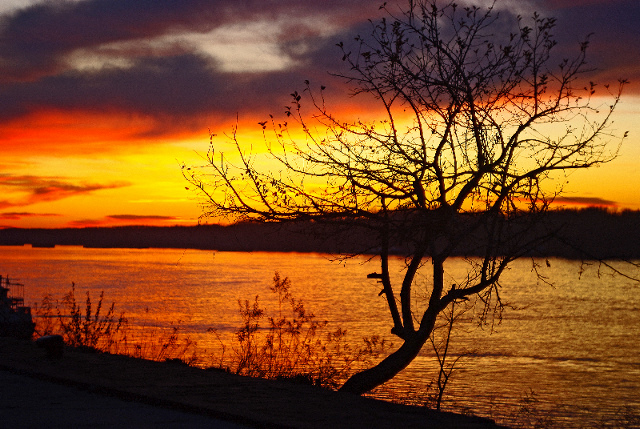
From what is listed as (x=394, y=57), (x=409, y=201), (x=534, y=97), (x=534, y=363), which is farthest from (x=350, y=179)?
(x=534, y=363)

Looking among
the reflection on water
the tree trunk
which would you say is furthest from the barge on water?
the tree trunk

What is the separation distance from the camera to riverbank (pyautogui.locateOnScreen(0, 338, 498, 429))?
23.0ft

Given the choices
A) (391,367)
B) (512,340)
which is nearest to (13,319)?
(512,340)

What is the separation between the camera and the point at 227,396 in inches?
318

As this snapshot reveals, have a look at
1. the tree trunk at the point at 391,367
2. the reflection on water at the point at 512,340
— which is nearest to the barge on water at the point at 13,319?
the reflection on water at the point at 512,340

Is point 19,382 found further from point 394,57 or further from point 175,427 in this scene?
point 394,57

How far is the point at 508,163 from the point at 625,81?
218 cm

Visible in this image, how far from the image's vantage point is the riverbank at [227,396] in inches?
276

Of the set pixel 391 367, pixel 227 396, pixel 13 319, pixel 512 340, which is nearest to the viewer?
pixel 227 396

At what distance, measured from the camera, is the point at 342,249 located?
1148cm

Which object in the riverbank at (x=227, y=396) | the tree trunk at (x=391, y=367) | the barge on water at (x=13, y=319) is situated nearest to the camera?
the riverbank at (x=227, y=396)

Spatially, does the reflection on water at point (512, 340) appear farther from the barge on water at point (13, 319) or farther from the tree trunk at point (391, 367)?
the barge on water at point (13, 319)

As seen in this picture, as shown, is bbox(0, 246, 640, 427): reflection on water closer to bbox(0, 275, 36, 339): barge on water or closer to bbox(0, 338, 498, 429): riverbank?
bbox(0, 338, 498, 429): riverbank

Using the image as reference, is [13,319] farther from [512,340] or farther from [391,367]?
[391,367]
